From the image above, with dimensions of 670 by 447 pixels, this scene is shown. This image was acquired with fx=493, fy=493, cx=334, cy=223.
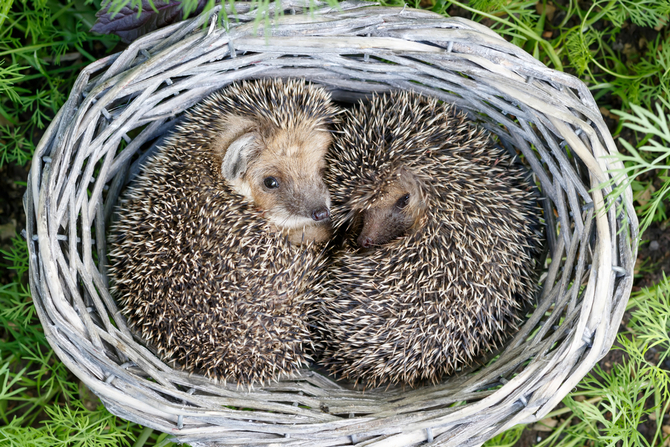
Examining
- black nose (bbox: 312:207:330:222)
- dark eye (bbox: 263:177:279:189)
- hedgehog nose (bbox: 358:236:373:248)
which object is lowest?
hedgehog nose (bbox: 358:236:373:248)

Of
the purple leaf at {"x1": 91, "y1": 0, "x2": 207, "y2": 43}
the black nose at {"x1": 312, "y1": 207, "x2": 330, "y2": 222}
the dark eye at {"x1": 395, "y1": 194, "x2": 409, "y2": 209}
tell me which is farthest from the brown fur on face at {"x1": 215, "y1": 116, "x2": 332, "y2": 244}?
the purple leaf at {"x1": 91, "y1": 0, "x2": 207, "y2": 43}

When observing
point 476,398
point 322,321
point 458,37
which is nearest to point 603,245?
point 476,398

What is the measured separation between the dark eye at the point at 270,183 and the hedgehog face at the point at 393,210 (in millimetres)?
601

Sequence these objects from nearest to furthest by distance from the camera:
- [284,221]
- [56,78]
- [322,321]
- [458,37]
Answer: [458,37] < [322,321] < [284,221] < [56,78]

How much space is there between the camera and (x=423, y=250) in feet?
10.1

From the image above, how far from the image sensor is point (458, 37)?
2.74 metres

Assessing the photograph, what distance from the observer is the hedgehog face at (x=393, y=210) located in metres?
3.31

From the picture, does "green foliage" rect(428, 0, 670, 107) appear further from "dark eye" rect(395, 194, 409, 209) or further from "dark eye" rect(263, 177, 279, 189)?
"dark eye" rect(263, 177, 279, 189)

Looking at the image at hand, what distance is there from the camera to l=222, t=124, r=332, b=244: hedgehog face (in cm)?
343

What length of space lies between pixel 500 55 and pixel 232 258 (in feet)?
6.37

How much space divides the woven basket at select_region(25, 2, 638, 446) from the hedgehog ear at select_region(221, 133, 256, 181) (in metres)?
0.46

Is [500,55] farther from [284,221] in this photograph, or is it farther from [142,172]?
[142,172]

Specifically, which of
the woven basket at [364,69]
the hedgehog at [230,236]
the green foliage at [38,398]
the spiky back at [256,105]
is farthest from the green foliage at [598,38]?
the green foliage at [38,398]

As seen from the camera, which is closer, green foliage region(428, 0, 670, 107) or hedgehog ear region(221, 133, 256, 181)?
hedgehog ear region(221, 133, 256, 181)
